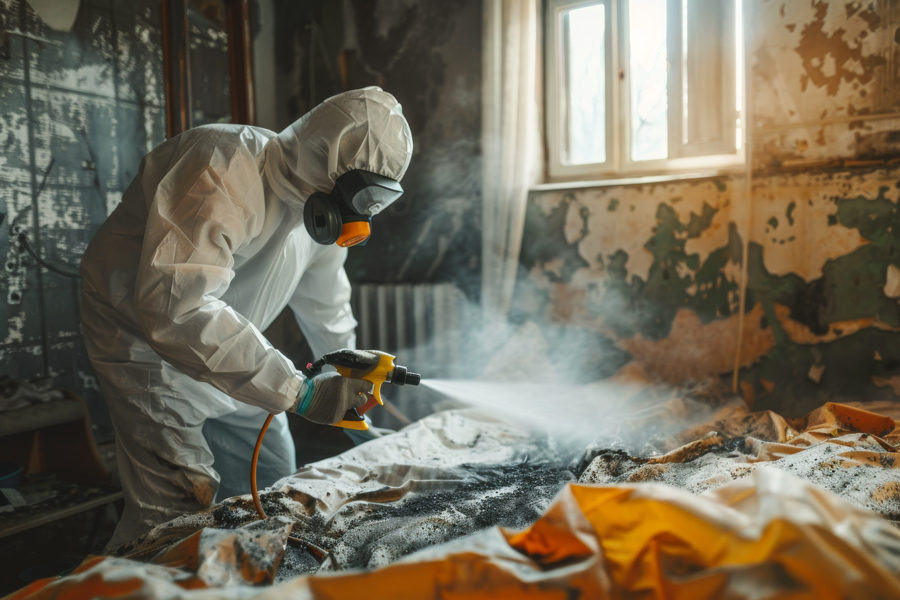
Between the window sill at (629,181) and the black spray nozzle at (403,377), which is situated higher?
the window sill at (629,181)

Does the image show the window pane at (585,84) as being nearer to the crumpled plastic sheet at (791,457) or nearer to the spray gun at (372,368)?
the crumpled plastic sheet at (791,457)

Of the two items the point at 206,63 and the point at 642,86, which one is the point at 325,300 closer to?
the point at 642,86

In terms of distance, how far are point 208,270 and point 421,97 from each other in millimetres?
2143

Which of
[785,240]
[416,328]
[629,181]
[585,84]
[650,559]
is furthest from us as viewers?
[416,328]

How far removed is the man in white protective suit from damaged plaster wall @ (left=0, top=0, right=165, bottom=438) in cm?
119

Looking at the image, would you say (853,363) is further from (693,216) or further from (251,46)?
(251,46)

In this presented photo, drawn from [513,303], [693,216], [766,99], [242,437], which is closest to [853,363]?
[693,216]

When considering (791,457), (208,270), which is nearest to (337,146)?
(208,270)

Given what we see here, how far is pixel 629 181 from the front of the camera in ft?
8.68

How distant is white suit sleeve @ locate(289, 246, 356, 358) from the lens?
2074mm

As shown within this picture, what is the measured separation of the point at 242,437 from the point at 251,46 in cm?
259

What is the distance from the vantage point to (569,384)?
9.04 ft

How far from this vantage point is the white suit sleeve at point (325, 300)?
207cm

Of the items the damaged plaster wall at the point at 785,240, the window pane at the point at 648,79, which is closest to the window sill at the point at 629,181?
the damaged plaster wall at the point at 785,240
